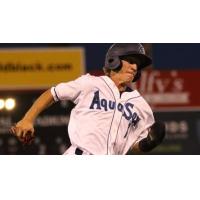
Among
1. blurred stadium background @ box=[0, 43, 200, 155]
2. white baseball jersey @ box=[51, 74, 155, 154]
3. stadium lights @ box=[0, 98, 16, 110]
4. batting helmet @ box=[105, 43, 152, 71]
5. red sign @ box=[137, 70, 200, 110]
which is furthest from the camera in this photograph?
red sign @ box=[137, 70, 200, 110]

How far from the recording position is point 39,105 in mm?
8305

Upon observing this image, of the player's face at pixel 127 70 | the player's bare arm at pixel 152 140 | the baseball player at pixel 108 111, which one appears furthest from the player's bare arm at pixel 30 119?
the player's bare arm at pixel 152 140

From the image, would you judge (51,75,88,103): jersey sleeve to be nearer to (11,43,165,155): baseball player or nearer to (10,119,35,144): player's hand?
(11,43,165,155): baseball player

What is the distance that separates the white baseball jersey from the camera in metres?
8.03

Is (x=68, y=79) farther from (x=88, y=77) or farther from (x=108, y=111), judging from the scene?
(x=108, y=111)

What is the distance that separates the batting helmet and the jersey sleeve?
0.29 metres

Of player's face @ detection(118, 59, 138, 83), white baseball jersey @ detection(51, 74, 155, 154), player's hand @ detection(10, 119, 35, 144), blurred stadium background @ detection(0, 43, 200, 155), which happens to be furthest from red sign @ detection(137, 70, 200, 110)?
player's hand @ detection(10, 119, 35, 144)

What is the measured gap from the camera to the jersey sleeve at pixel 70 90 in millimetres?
8101

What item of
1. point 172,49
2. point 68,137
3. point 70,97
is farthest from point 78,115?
point 172,49

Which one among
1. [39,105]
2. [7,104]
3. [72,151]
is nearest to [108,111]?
[72,151]

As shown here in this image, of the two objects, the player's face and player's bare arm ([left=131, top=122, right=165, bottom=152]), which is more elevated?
the player's face

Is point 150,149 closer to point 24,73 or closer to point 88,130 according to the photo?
point 88,130

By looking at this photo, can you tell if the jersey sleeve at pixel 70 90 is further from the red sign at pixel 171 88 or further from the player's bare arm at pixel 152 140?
the red sign at pixel 171 88

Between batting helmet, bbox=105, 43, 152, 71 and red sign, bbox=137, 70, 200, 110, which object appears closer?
batting helmet, bbox=105, 43, 152, 71
